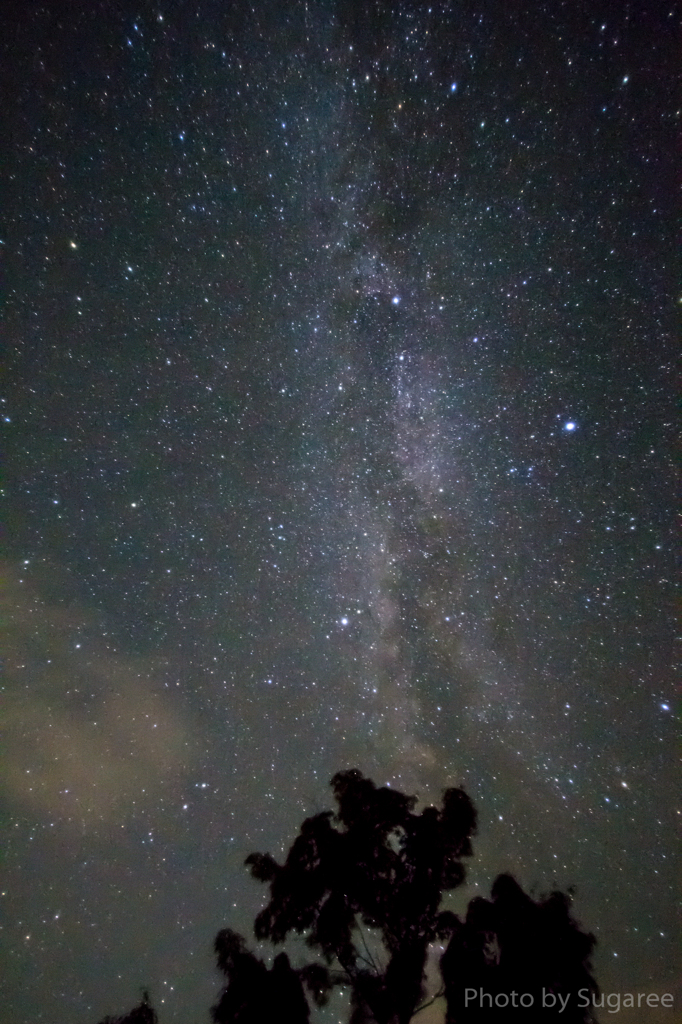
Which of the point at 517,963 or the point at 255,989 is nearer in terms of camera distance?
the point at 517,963

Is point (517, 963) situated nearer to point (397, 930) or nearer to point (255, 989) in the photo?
point (397, 930)

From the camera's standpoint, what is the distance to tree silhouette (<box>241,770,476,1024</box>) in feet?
30.5

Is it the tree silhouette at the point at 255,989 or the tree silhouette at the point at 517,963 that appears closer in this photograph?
the tree silhouette at the point at 517,963

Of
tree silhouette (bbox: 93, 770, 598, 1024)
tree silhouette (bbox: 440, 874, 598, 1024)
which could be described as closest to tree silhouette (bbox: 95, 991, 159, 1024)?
tree silhouette (bbox: 93, 770, 598, 1024)

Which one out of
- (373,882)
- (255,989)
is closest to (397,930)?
(373,882)

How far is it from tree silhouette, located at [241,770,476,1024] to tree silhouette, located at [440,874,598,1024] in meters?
0.73

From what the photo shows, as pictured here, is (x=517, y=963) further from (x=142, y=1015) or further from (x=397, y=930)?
(x=142, y=1015)

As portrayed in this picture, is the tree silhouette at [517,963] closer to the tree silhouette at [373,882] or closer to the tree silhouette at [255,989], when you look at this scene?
the tree silhouette at [373,882]

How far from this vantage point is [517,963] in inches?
329

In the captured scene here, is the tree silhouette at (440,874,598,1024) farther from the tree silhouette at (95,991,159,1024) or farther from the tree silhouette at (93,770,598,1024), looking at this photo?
the tree silhouette at (95,991,159,1024)

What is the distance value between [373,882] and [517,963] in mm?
2398

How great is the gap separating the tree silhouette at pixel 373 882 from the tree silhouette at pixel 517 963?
73 centimetres

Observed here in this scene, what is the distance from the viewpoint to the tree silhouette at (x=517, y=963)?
8047mm

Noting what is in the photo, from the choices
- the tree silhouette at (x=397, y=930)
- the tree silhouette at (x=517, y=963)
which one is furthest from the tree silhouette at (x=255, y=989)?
the tree silhouette at (x=517, y=963)
